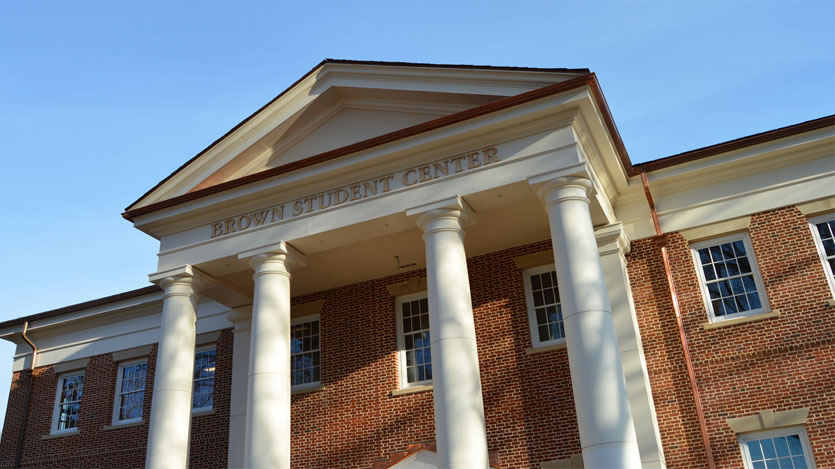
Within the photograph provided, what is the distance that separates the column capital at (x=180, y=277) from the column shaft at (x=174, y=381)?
21 mm

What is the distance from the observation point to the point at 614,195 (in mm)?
15938

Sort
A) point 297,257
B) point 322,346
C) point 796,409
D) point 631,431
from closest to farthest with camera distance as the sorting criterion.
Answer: point 631,431 → point 796,409 → point 297,257 → point 322,346

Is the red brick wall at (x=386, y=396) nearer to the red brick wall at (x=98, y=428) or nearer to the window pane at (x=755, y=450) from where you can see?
the red brick wall at (x=98, y=428)

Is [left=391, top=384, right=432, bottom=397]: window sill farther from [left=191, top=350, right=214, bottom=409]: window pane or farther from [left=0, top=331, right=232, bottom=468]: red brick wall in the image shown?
[left=191, top=350, right=214, bottom=409]: window pane

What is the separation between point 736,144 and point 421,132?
684 cm

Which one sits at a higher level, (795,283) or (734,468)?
(795,283)

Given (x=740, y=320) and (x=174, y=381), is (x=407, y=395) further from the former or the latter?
(x=740, y=320)

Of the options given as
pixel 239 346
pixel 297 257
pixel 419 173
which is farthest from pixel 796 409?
pixel 239 346

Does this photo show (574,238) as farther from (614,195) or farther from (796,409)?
(796,409)

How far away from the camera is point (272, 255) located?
15141mm

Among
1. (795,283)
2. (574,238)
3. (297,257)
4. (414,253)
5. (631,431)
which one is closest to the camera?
(631,431)

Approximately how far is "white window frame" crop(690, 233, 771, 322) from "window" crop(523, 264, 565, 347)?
119 inches

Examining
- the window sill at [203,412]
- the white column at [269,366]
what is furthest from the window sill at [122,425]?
the white column at [269,366]

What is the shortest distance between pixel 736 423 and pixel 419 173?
7810 mm
